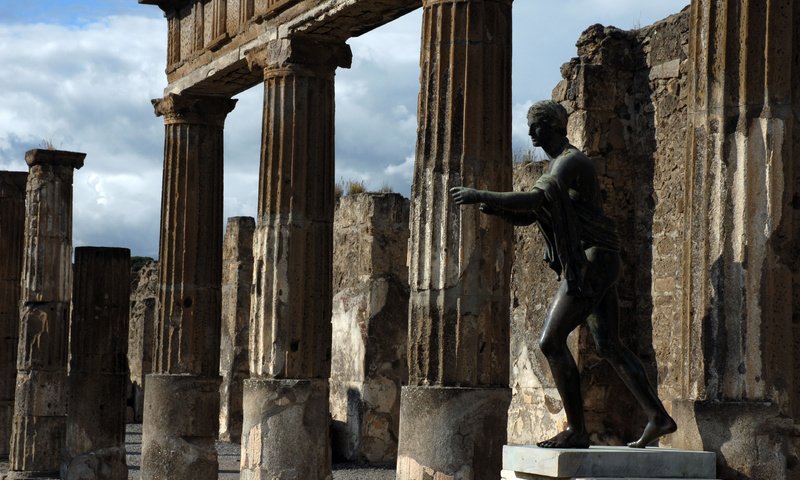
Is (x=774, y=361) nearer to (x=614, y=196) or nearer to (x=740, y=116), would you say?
(x=740, y=116)

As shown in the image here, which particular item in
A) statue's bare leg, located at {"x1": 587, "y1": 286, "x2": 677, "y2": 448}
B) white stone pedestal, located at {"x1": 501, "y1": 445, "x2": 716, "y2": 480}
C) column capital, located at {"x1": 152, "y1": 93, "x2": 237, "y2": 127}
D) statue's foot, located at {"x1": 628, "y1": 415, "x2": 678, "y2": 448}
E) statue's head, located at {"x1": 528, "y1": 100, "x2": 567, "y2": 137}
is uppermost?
column capital, located at {"x1": 152, "y1": 93, "x2": 237, "y2": 127}

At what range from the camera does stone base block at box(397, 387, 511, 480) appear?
9.42 meters

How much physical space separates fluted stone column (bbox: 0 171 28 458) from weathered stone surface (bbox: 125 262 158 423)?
765 centimetres

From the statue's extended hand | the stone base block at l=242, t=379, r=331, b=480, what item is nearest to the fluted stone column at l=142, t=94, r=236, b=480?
the stone base block at l=242, t=379, r=331, b=480

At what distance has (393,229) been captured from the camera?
Answer: 18203 mm

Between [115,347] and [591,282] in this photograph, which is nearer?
[591,282]

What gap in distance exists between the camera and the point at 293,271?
12.9m

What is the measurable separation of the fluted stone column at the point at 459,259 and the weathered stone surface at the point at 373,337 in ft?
26.6

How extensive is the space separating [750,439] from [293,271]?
6086mm

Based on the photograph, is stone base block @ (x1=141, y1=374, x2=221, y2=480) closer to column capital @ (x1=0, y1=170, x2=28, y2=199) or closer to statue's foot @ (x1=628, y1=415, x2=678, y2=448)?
column capital @ (x1=0, y1=170, x2=28, y2=199)

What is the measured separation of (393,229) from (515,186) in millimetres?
4788

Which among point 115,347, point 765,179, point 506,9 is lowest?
point 115,347

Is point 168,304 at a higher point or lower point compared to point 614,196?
lower

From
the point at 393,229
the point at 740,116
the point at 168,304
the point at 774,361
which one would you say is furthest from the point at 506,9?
the point at 393,229
